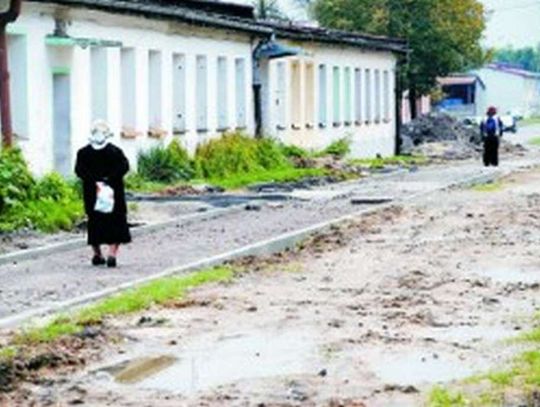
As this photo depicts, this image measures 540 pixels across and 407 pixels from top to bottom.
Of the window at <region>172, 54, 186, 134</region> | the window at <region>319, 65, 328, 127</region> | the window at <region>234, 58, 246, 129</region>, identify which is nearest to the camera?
the window at <region>172, 54, 186, 134</region>

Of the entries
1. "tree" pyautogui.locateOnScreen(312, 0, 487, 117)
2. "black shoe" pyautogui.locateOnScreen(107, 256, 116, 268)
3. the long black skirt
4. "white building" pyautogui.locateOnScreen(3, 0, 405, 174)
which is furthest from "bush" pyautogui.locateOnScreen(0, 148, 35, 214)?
"tree" pyautogui.locateOnScreen(312, 0, 487, 117)

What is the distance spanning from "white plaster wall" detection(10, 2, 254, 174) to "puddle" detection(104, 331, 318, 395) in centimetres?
1803

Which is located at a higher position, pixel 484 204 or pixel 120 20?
pixel 120 20

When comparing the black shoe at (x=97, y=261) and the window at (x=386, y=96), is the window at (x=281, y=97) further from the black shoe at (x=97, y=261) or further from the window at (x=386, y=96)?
the black shoe at (x=97, y=261)

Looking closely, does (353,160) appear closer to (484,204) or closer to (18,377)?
(484,204)

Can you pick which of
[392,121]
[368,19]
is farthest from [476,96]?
[392,121]

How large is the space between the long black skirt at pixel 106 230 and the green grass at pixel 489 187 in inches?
725

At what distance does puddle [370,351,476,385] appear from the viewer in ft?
37.7

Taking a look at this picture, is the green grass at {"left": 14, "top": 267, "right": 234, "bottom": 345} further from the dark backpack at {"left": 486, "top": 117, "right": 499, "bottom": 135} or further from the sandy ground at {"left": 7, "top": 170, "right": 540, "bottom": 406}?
the dark backpack at {"left": 486, "top": 117, "right": 499, "bottom": 135}

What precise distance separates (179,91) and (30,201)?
1479 centimetres

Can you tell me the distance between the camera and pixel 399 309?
15.5 m

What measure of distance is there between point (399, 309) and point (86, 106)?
19.7 meters

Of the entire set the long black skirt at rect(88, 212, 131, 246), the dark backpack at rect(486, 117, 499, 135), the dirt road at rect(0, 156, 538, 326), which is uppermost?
the dark backpack at rect(486, 117, 499, 135)

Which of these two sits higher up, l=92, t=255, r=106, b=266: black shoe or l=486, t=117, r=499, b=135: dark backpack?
l=486, t=117, r=499, b=135: dark backpack
